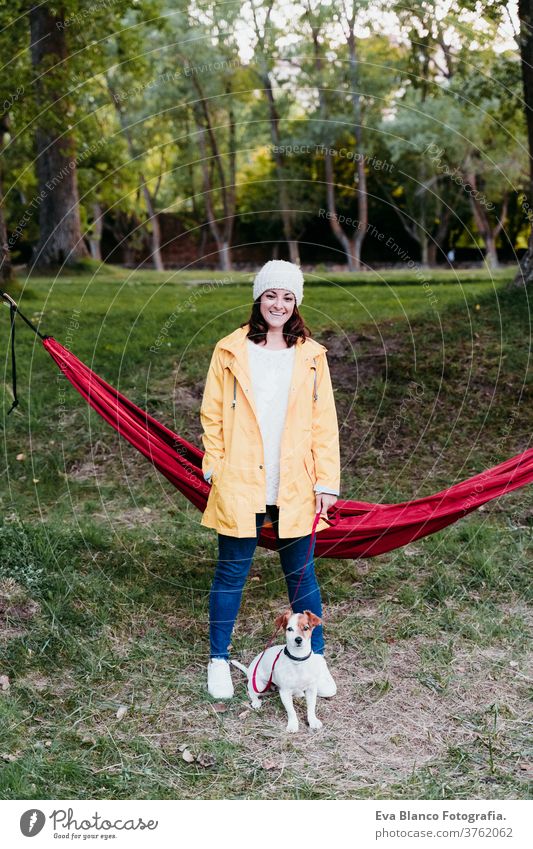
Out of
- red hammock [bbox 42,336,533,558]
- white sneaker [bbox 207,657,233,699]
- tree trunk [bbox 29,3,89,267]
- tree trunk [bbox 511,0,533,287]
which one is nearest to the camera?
white sneaker [bbox 207,657,233,699]

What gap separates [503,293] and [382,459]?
2742mm

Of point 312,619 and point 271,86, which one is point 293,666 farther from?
point 271,86

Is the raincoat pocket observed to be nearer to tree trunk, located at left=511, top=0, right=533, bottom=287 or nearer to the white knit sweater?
the white knit sweater

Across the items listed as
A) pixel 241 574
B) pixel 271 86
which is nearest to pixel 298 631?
pixel 241 574

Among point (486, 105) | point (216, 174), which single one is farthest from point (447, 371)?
point (216, 174)

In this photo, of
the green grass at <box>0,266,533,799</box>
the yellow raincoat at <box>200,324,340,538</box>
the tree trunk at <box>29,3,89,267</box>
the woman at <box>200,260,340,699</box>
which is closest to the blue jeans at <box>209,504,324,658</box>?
the woman at <box>200,260,340,699</box>

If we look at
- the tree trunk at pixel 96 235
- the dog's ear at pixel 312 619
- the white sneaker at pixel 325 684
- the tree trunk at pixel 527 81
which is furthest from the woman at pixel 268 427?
the tree trunk at pixel 96 235

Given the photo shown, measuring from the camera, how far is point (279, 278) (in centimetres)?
329

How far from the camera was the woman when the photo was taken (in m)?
3.32

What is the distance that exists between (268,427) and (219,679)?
112 cm

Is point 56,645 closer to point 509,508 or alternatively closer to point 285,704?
point 285,704

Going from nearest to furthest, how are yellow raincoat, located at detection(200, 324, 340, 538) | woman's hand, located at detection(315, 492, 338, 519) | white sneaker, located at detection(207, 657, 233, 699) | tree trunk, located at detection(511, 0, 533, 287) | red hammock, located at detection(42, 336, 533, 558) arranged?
1. yellow raincoat, located at detection(200, 324, 340, 538)
2. woman's hand, located at detection(315, 492, 338, 519)
3. white sneaker, located at detection(207, 657, 233, 699)
4. red hammock, located at detection(42, 336, 533, 558)
5. tree trunk, located at detection(511, 0, 533, 287)

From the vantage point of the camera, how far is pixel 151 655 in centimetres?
396

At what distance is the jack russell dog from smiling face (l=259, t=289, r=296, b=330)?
114 cm
